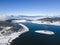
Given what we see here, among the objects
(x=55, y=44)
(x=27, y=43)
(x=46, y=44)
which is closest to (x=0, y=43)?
(x=27, y=43)

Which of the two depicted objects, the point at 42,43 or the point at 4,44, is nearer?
the point at 4,44

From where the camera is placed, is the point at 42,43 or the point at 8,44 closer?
the point at 8,44

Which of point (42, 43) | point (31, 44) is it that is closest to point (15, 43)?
point (31, 44)

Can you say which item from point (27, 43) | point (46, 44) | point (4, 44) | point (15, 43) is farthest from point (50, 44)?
point (4, 44)

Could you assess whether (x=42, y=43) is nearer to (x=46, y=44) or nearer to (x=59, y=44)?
(x=46, y=44)

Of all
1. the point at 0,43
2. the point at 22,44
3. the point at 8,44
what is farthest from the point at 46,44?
the point at 0,43

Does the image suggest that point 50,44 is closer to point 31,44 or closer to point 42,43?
point 42,43

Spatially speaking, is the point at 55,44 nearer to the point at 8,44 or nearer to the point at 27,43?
the point at 27,43
